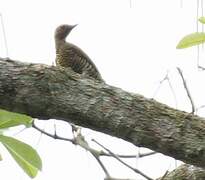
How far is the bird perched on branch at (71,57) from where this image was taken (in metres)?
1.72

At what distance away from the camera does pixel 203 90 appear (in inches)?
66.1

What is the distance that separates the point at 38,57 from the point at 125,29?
397mm

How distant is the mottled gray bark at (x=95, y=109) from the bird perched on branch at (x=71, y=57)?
682 millimetres

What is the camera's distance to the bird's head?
1.91 m

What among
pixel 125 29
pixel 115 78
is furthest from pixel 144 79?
pixel 125 29

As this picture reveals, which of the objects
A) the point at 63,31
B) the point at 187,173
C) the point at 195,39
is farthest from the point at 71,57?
the point at 195,39

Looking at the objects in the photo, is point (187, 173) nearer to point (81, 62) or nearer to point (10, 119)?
point (10, 119)

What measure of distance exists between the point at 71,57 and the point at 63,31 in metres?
0.19

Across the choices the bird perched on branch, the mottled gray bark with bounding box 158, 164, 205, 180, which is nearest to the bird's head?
the bird perched on branch

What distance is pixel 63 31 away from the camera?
1.92 meters

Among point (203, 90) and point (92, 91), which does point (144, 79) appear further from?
point (92, 91)

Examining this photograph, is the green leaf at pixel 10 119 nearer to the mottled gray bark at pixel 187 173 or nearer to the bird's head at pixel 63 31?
the mottled gray bark at pixel 187 173

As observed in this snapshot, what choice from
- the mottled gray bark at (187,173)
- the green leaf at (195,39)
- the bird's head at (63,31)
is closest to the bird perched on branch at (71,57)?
the bird's head at (63,31)

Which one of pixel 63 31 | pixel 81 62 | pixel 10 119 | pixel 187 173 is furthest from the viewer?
pixel 63 31
